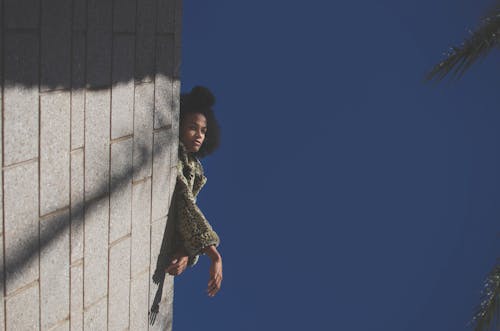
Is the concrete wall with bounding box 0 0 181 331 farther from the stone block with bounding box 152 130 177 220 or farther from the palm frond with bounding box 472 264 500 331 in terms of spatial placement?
the palm frond with bounding box 472 264 500 331

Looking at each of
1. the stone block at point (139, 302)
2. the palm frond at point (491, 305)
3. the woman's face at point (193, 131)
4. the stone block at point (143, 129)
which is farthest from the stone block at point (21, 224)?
the palm frond at point (491, 305)

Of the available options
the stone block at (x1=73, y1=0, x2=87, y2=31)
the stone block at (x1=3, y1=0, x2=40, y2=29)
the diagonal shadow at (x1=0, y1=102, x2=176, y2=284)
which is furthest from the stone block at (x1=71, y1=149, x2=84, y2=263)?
the stone block at (x1=3, y1=0, x2=40, y2=29)

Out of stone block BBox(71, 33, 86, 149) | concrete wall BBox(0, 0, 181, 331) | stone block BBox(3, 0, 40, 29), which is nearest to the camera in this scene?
stone block BBox(3, 0, 40, 29)

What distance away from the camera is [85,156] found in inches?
109

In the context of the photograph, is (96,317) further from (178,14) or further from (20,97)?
(178,14)

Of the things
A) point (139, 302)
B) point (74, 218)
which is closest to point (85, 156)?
point (74, 218)

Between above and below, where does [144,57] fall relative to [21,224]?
above

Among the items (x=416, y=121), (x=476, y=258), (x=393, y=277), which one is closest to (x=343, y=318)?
(x=393, y=277)

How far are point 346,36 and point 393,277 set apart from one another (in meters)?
2.21

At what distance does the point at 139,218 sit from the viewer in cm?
331

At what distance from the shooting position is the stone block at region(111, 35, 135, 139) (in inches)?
114

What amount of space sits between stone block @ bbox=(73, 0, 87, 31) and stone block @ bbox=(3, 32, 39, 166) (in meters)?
0.22

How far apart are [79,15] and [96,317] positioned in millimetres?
1069

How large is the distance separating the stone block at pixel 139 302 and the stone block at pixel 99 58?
0.90 meters
